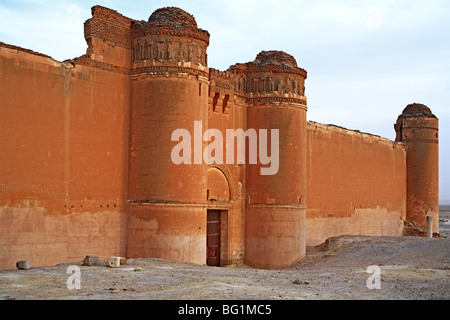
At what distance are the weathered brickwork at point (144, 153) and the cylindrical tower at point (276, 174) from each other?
35mm

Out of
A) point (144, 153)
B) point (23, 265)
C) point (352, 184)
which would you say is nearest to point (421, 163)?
point (352, 184)

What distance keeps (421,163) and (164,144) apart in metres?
18.7

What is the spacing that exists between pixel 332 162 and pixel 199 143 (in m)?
9.16

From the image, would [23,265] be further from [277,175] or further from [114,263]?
[277,175]

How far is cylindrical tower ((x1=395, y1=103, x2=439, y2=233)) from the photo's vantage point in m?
27.7

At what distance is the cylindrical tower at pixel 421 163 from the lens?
1089 inches

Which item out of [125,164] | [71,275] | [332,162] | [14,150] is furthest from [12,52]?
[332,162]

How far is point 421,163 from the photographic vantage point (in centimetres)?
2780

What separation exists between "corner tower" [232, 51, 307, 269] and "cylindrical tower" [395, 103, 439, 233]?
41.6 feet

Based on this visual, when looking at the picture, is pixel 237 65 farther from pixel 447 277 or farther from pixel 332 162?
pixel 447 277

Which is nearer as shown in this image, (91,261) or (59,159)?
(91,261)

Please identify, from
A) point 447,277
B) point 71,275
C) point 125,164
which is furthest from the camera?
point 125,164

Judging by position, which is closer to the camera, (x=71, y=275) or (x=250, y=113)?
(x=71, y=275)

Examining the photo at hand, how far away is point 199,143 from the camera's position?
13.9m
